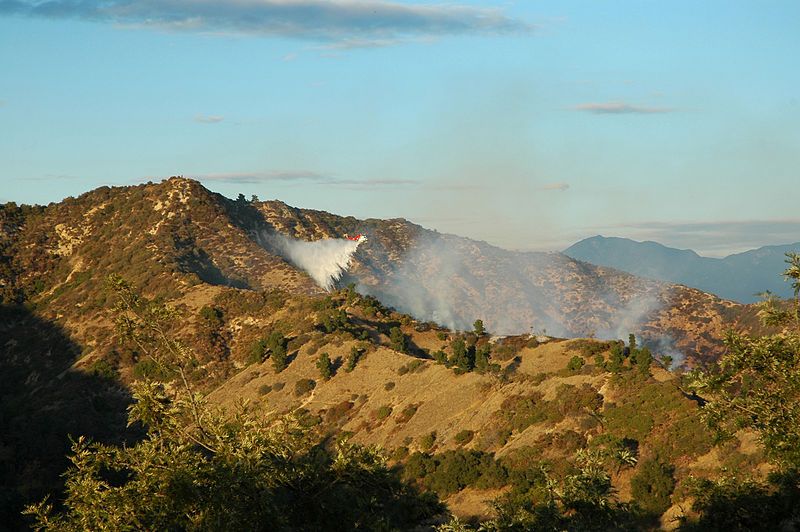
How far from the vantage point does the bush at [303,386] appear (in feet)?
290

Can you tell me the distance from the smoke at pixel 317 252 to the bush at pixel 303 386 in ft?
246

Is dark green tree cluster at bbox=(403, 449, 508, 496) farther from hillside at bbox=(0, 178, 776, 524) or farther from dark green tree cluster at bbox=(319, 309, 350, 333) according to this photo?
dark green tree cluster at bbox=(319, 309, 350, 333)

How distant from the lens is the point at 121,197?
17412 centimetres

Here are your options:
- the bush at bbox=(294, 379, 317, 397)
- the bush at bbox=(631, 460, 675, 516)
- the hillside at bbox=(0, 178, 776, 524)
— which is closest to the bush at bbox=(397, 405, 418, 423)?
the hillside at bbox=(0, 178, 776, 524)

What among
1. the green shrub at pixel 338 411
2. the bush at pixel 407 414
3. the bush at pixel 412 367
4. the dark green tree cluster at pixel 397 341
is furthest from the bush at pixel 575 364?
the dark green tree cluster at pixel 397 341

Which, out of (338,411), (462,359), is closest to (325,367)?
(338,411)

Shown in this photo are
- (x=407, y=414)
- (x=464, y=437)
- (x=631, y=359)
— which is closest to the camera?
(x=464, y=437)

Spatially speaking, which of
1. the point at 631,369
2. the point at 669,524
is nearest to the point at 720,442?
the point at 669,524

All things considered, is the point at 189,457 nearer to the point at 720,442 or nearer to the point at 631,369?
the point at 720,442

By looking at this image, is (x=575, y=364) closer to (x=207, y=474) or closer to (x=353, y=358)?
(x=353, y=358)

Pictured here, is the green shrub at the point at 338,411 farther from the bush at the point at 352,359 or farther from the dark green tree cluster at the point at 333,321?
the dark green tree cluster at the point at 333,321

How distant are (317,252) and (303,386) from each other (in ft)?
311

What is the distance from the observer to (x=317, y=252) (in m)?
182

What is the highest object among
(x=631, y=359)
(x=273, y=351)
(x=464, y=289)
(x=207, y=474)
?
(x=207, y=474)
